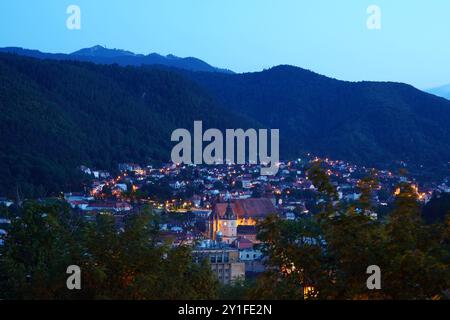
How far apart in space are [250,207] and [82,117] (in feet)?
125

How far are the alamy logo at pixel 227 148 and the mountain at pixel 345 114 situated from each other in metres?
6.60

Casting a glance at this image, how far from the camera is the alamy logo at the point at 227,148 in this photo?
77.3 meters

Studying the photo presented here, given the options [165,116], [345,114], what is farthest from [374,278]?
[345,114]

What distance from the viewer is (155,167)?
75750 millimetres

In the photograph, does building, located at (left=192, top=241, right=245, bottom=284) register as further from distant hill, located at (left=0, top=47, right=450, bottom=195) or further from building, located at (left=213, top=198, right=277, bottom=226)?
distant hill, located at (left=0, top=47, right=450, bottom=195)

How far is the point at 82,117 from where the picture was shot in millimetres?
80375

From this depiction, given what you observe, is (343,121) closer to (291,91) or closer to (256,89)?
(291,91)

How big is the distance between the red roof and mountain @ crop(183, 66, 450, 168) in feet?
135

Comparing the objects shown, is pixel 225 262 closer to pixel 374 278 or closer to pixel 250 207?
pixel 250 207

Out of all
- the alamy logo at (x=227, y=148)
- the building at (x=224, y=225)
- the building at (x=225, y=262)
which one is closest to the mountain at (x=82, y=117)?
the alamy logo at (x=227, y=148)

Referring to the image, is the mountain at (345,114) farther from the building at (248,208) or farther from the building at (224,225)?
the building at (224,225)

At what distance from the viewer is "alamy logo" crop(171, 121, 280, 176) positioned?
254 ft
